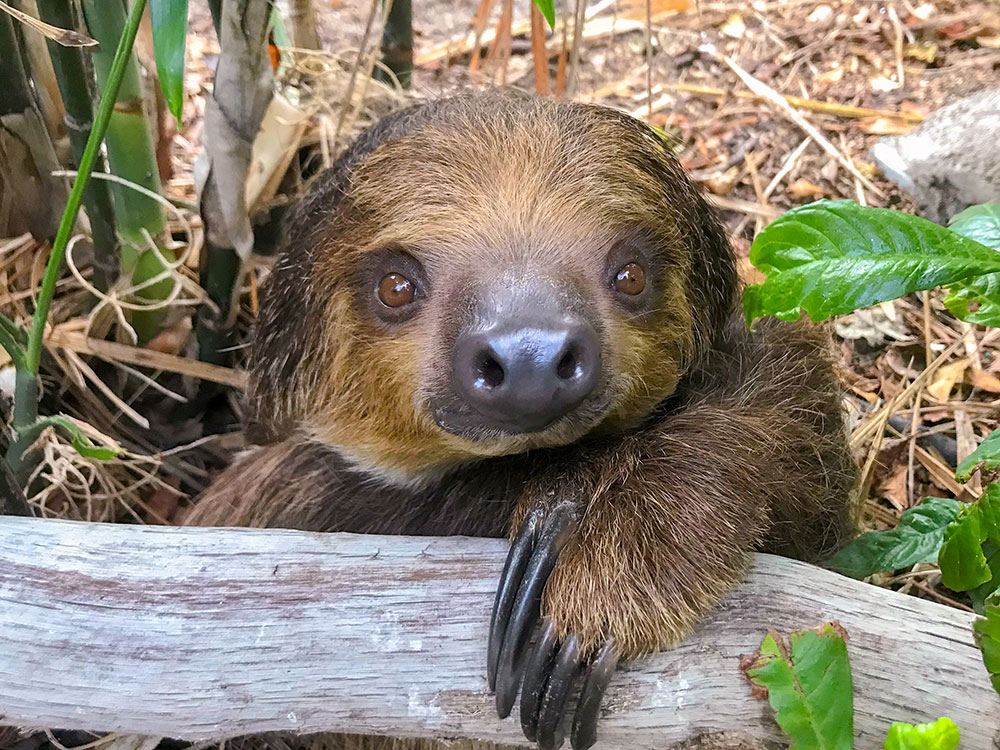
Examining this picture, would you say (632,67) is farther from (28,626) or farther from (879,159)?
(28,626)

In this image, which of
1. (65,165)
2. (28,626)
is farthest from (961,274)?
(65,165)

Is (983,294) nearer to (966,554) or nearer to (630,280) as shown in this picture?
(966,554)

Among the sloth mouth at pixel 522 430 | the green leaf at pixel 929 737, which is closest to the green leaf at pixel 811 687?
the green leaf at pixel 929 737

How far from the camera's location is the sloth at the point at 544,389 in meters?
2.23

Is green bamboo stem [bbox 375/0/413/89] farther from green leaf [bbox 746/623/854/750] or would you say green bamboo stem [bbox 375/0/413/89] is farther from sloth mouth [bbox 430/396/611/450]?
green leaf [bbox 746/623/854/750]

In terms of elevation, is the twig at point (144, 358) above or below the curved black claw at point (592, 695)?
below

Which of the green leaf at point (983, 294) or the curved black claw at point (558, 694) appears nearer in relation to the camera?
the green leaf at point (983, 294)

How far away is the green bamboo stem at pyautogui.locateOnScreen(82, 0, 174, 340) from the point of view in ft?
9.96

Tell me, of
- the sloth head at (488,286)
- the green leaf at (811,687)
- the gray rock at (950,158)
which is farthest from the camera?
the gray rock at (950,158)

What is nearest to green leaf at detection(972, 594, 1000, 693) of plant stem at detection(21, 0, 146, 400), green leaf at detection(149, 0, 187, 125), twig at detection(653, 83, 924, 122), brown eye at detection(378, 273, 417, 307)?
brown eye at detection(378, 273, 417, 307)

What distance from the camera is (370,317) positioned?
279cm

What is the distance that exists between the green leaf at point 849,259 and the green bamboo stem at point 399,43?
→ 3144mm

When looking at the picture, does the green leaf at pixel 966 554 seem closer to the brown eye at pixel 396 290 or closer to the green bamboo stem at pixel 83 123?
the brown eye at pixel 396 290

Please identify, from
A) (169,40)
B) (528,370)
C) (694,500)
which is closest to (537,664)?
(694,500)
